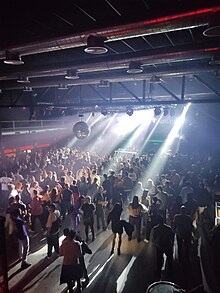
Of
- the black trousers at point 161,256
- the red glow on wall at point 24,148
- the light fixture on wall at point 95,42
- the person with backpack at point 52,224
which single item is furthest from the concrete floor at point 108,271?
the red glow on wall at point 24,148

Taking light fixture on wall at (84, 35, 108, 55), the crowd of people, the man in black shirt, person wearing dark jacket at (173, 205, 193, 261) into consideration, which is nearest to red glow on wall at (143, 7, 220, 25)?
light fixture on wall at (84, 35, 108, 55)

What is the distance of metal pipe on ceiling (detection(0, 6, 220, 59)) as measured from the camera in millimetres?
2982

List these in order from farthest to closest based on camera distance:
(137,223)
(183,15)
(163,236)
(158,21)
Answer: (137,223)
(163,236)
(158,21)
(183,15)

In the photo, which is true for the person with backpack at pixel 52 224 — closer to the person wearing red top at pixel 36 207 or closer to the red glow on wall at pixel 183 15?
the person wearing red top at pixel 36 207

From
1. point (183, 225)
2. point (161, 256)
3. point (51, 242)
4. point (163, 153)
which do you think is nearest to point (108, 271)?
point (161, 256)

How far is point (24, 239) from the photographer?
6.01 meters

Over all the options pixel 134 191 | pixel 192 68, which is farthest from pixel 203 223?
pixel 134 191

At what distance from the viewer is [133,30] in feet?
11.2

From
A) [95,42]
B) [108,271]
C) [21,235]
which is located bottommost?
[108,271]

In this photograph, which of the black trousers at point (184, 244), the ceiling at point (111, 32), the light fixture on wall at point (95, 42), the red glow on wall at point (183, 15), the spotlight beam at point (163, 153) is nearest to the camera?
the red glow on wall at point (183, 15)

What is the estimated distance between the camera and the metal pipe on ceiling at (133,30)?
2.98 metres

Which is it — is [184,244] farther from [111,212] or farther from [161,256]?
[111,212]

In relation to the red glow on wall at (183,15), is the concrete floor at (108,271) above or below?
below

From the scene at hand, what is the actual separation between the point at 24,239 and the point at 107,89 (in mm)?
8324
